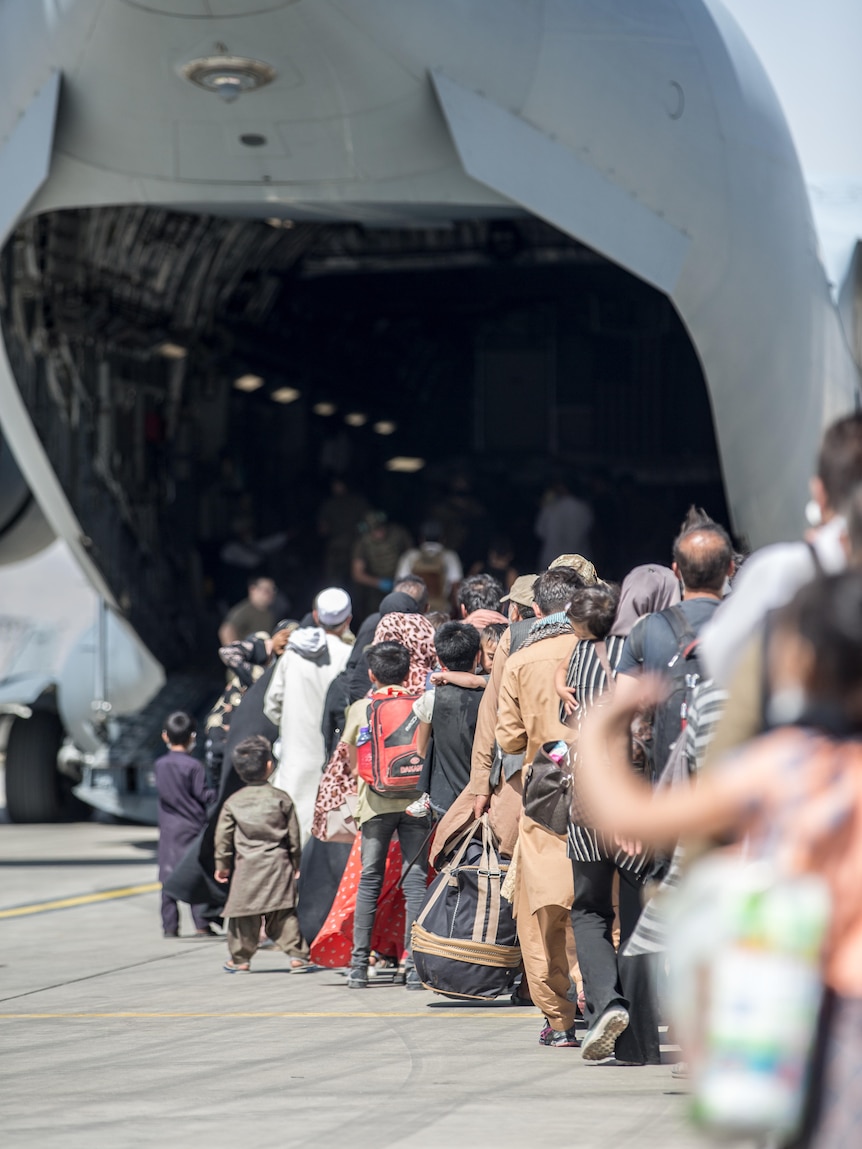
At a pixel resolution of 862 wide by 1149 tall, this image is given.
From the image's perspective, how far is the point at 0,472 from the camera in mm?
15945

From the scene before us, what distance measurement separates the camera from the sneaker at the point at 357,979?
736 centimetres

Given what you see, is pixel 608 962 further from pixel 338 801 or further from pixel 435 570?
pixel 435 570

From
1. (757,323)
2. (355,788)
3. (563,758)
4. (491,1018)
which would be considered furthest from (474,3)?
(491,1018)

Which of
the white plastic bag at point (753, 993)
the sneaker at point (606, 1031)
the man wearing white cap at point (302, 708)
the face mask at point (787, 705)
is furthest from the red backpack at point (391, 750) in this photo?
the white plastic bag at point (753, 993)

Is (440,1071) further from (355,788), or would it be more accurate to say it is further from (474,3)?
(474,3)

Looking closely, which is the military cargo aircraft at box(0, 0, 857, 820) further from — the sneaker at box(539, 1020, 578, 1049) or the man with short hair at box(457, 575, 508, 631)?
the sneaker at box(539, 1020, 578, 1049)

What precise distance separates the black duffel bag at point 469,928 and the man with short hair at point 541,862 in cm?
37

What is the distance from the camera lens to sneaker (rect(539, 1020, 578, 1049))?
5895 millimetres

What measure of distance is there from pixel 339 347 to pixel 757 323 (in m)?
6.20

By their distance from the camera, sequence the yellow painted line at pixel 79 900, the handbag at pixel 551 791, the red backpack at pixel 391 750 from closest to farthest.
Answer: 1. the handbag at pixel 551 791
2. the red backpack at pixel 391 750
3. the yellow painted line at pixel 79 900

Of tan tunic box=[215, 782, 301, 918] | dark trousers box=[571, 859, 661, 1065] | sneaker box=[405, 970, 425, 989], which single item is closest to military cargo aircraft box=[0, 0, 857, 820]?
tan tunic box=[215, 782, 301, 918]

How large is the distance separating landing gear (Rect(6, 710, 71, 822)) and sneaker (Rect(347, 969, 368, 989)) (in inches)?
374

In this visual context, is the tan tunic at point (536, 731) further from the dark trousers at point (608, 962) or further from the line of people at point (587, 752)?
the dark trousers at point (608, 962)

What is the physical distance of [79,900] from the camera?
414 inches
